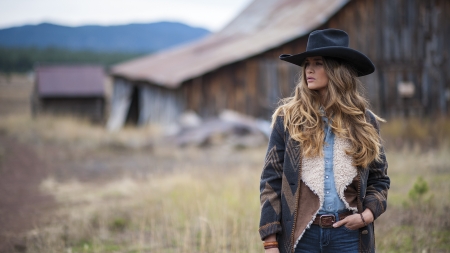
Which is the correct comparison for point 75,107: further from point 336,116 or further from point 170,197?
point 336,116

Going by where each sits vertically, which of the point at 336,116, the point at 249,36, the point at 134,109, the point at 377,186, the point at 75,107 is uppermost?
the point at 249,36

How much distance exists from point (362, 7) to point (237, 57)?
3.92 meters

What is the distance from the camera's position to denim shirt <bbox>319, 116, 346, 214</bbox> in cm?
227

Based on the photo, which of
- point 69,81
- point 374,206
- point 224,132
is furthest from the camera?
point 69,81

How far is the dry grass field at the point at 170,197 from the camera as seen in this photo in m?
A: 4.39

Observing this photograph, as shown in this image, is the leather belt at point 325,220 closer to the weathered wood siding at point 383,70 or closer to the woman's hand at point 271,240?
the woman's hand at point 271,240

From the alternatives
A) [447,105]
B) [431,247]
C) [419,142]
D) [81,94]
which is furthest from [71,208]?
[81,94]

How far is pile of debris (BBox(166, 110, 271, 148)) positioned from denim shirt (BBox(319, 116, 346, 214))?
30.5 feet

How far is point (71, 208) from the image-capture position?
6.26m

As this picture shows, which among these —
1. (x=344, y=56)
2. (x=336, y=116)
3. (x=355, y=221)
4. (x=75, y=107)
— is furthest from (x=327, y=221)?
(x=75, y=107)

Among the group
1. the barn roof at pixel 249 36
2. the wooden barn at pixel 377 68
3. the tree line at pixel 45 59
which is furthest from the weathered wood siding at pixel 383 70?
the tree line at pixel 45 59

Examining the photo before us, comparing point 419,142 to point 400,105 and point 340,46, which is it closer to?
point 400,105

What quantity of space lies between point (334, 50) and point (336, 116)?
33cm

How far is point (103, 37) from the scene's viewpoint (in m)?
132
